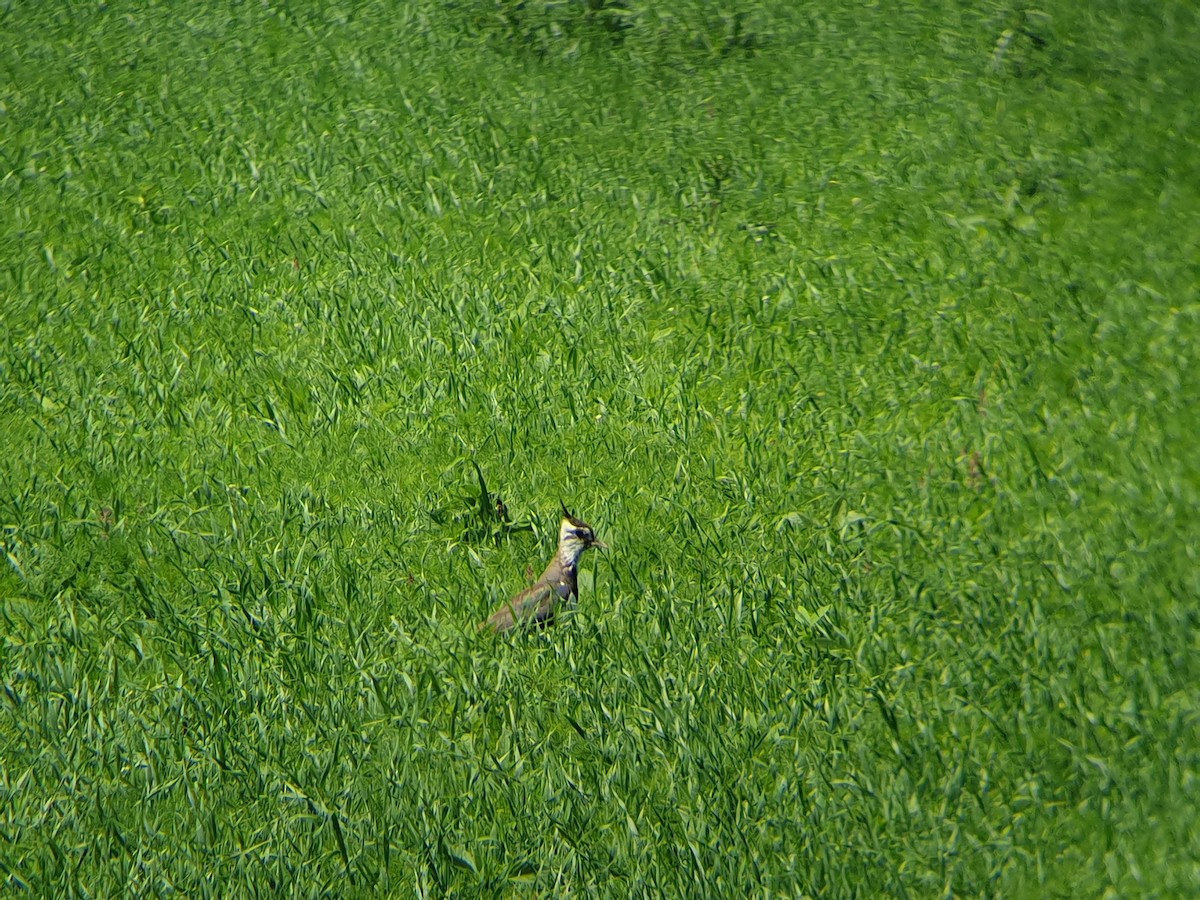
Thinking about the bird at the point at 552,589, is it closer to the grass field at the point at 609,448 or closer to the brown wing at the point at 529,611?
the brown wing at the point at 529,611

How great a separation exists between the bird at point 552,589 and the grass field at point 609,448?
106 millimetres

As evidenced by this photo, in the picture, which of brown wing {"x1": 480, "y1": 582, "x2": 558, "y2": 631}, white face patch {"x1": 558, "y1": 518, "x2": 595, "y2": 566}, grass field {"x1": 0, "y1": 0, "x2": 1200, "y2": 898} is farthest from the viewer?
white face patch {"x1": 558, "y1": 518, "x2": 595, "y2": 566}

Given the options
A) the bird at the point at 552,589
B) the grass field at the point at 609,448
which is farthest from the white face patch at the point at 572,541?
the grass field at the point at 609,448

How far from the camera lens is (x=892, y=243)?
22.2 feet

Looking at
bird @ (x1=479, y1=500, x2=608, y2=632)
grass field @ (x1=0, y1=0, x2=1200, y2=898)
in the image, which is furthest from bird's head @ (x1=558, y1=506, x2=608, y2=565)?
grass field @ (x1=0, y1=0, x2=1200, y2=898)

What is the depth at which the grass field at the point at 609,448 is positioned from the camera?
3.99 m

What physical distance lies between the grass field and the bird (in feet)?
0.35

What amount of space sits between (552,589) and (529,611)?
136 millimetres

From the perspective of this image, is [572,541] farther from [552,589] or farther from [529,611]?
[529,611]

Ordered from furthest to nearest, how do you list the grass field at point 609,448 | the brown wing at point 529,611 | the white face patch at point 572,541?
the white face patch at point 572,541 < the brown wing at point 529,611 < the grass field at point 609,448

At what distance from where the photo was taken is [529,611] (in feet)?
15.4

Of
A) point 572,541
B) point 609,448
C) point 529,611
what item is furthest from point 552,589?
point 609,448

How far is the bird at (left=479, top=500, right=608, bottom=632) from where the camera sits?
4.71 meters

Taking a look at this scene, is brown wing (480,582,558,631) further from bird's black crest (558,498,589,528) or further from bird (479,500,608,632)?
bird's black crest (558,498,589,528)
